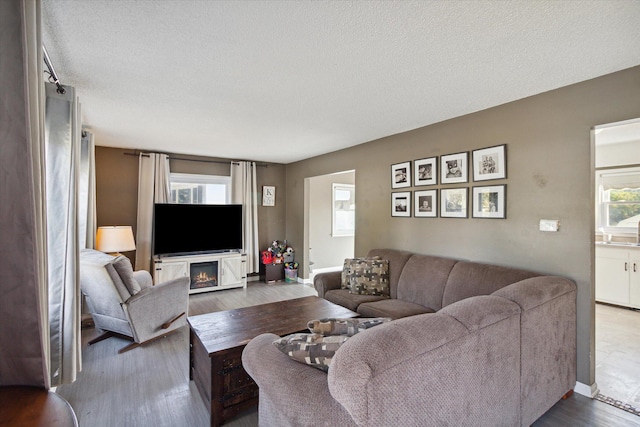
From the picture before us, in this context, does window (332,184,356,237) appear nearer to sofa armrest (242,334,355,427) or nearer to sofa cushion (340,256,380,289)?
sofa cushion (340,256,380,289)

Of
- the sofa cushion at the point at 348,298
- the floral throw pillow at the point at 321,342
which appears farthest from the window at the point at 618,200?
the floral throw pillow at the point at 321,342

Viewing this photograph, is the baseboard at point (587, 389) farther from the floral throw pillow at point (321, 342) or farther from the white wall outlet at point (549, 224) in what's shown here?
the floral throw pillow at point (321, 342)

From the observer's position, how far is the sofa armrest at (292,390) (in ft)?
3.79

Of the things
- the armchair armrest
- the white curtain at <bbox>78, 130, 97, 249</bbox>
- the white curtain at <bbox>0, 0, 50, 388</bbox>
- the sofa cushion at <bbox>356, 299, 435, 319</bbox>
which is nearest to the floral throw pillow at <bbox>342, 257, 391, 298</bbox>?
the sofa cushion at <bbox>356, 299, 435, 319</bbox>

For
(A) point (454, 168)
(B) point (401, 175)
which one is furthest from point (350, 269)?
(A) point (454, 168)

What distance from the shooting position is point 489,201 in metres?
2.96

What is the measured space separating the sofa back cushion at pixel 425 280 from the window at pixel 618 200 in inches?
132

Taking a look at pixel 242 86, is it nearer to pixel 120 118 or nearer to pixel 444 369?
pixel 120 118

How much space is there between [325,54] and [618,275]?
4.81m

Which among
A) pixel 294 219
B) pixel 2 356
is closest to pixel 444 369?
pixel 2 356

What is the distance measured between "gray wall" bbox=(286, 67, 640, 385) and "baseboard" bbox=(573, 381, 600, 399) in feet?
0.11

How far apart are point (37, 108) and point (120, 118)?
2.60 m

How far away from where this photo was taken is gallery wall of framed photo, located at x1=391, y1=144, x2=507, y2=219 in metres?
2.90

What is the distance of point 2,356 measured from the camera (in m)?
0.92
